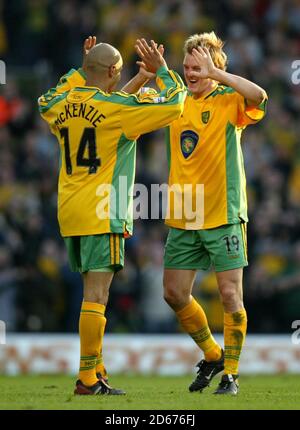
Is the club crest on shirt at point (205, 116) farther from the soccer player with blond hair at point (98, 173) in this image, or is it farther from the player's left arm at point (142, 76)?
the player's left arm at point (142, 76)

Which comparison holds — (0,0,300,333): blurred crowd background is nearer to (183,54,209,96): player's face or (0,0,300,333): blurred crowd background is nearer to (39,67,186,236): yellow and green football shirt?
(183,54,209,96): player's face

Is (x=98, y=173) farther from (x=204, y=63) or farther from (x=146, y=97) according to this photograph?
(x=204, y=63)

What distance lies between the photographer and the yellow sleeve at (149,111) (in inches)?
339

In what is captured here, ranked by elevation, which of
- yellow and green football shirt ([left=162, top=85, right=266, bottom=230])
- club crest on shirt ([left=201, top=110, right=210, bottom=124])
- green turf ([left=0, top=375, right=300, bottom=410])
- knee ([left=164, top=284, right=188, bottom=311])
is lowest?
green turf ([left=0, top=375, right=300, bottom=410])

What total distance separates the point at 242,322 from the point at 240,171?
1.17m

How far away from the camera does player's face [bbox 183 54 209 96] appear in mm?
9008

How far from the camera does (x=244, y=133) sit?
667 inches

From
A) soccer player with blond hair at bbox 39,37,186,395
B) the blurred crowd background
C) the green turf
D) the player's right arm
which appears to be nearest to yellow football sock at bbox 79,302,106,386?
soccer player with blond hair at bbox 39,37,186,395

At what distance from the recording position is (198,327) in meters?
9.34

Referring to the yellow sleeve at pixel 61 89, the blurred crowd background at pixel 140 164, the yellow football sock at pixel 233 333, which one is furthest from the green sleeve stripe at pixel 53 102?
the blurred crowd background at pixel 140 164

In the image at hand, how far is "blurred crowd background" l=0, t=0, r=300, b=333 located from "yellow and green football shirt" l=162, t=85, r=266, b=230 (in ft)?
18.8

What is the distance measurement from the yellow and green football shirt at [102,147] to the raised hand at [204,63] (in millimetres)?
206

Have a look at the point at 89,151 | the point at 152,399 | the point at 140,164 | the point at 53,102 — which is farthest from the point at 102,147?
the point at 140,164
